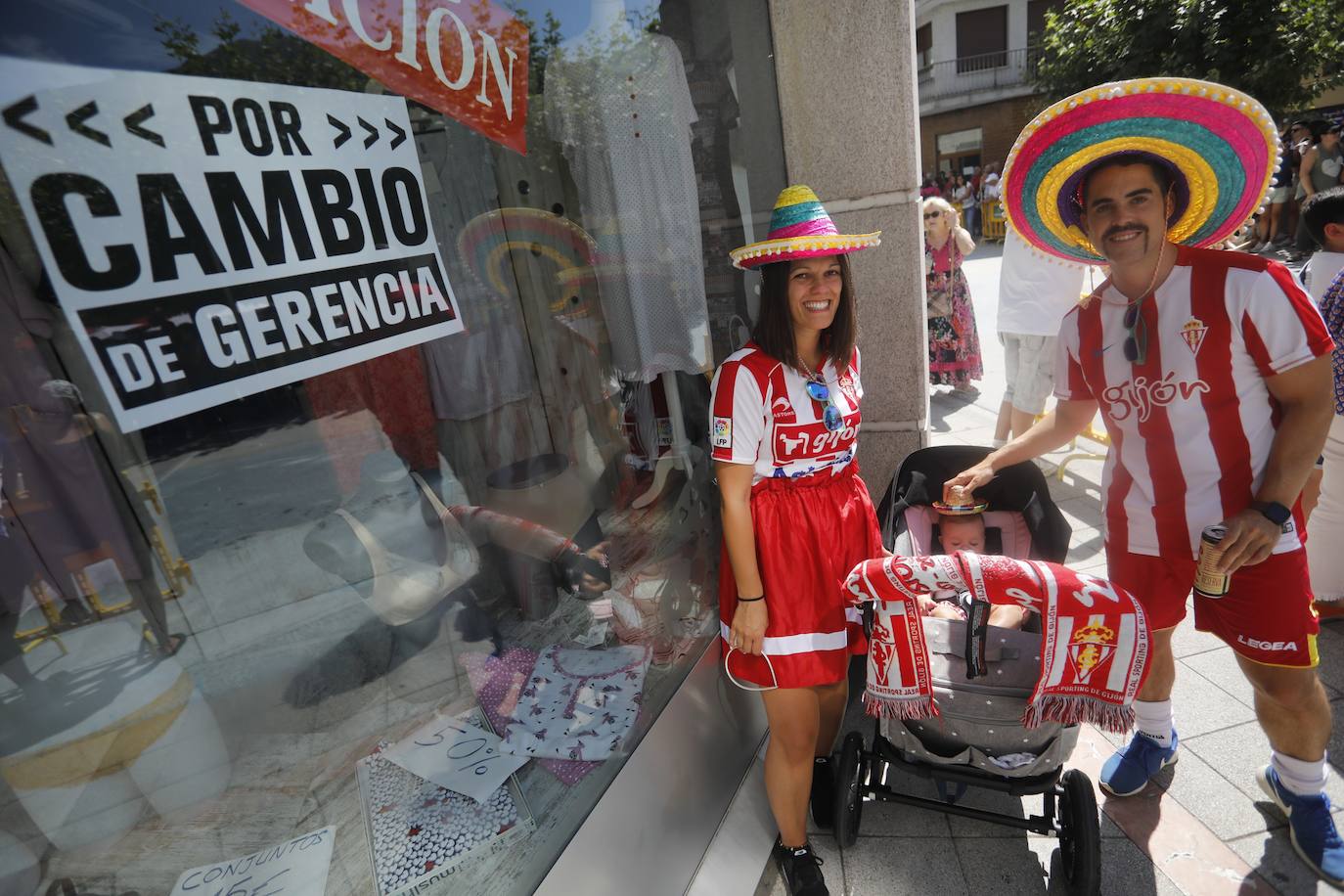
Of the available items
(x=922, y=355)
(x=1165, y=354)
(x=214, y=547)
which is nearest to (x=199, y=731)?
(x=214, y=547)

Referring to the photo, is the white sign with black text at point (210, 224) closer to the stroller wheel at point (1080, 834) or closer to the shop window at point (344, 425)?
the shop window at point (344, 425)

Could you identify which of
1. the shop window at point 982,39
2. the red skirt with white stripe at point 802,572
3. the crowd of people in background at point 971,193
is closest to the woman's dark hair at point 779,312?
the red skirt with white stripe at point 802,572

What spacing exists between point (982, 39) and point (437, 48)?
95.7ft

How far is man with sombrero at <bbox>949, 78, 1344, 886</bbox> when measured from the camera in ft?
5.61

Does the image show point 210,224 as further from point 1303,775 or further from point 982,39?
point 982,39

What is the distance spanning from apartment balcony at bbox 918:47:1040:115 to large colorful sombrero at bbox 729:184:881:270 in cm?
2728

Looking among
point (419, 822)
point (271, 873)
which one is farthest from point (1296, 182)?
point (271, 873)

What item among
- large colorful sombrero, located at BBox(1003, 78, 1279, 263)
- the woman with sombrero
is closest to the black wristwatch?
large colorful sombrero, located at BBox(1003, 78, 1279, 263)

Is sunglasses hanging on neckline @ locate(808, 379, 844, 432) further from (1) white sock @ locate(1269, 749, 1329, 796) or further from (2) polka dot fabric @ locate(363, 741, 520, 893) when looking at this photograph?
(1) white sock @ locate(1269, 749, 1329, 796)

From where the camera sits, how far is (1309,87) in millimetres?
11648

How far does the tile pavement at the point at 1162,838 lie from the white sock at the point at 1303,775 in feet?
0.70

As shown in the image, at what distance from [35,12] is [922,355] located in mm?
2903

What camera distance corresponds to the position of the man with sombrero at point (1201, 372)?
1.71 metres

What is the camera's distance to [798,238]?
177 cm
